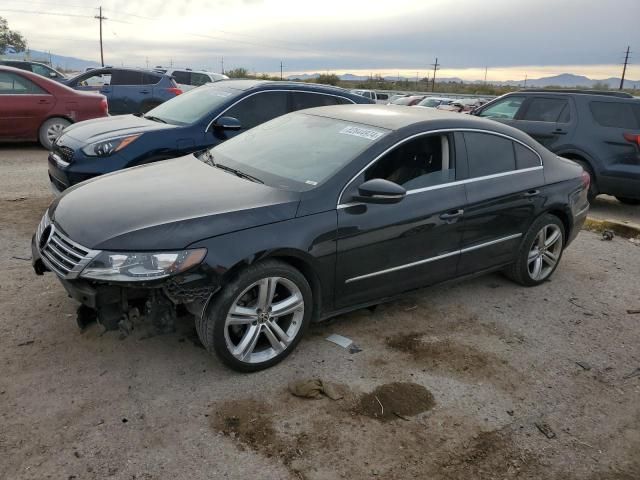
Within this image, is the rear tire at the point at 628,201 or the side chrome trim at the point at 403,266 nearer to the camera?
the side chrome trim at the point at 403,266

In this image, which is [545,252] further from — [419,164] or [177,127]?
[177,127]

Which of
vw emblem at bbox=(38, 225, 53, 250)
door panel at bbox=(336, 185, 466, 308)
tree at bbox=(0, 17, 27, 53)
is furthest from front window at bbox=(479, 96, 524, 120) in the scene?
tree at bbox=(0, 17, 27, 53)

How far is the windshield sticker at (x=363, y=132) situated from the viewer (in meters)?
4.13

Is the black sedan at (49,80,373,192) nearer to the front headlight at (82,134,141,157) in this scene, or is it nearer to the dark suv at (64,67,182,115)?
the front headlight at (82,134,141,157)

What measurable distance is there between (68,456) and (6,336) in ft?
4.61

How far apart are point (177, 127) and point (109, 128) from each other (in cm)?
76

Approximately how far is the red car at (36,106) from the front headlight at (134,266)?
26.9 feet

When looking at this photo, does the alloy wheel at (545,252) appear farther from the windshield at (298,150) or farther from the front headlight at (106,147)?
the front headlight at (106,147)

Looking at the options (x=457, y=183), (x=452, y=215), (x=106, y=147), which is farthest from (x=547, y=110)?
(x=106, y=147)

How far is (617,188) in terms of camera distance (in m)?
8.30

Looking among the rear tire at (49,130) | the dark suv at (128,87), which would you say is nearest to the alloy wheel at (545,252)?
the rear tire at (49,130)

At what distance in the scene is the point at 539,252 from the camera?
5270 mm

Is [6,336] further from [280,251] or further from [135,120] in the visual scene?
[135,120]

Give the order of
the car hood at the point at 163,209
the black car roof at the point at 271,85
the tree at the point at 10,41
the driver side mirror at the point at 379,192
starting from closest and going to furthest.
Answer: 1. the car hood at the point at 163,209
2. the driver side mirror at the point at 379,192
3. the black car roof at the point at 271,85
4. the tree at the point at 10,41
